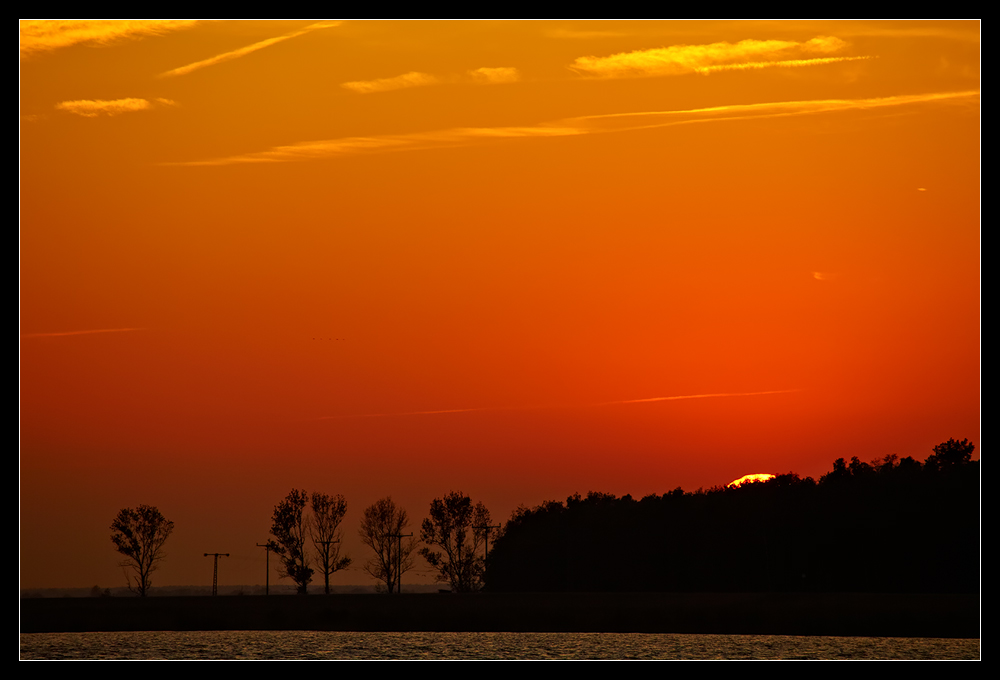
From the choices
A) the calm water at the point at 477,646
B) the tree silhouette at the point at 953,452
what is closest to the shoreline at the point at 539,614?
the calm water at the point at 477,646

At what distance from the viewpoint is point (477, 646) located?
275 ft

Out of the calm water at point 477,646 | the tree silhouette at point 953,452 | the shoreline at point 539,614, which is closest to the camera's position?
the calm water at point 477,646

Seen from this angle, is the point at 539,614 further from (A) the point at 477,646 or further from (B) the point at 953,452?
(B) the point at 953,452

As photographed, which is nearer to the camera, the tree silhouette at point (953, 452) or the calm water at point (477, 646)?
the calm water at point (477, 646)

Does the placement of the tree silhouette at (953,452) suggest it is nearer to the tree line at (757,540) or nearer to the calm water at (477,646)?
the tree line at (757,540)

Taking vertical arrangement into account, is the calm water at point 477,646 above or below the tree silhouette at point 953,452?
below

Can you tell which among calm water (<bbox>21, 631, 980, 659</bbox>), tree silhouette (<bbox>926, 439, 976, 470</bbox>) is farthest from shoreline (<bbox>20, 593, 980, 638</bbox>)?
tree silhouette (<bbox>926, 439, 976, 470</bbox>)

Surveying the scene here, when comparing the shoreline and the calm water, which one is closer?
the calm water

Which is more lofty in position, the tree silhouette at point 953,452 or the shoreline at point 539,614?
the tree silhouette at point 953,452

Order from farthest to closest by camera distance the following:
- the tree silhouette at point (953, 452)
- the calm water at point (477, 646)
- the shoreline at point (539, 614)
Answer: the tree silhouette at point (953, 452) → the shoreline at point (539, 614) → the calm water at point (477, 646)

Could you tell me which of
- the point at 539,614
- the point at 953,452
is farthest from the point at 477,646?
the point at 953,452

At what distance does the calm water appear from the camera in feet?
248

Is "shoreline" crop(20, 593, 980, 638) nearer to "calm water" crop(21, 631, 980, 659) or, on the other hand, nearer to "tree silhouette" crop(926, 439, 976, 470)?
"calm water" crop(21, 631, 980, 659)

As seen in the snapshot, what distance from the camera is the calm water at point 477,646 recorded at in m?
75.6
